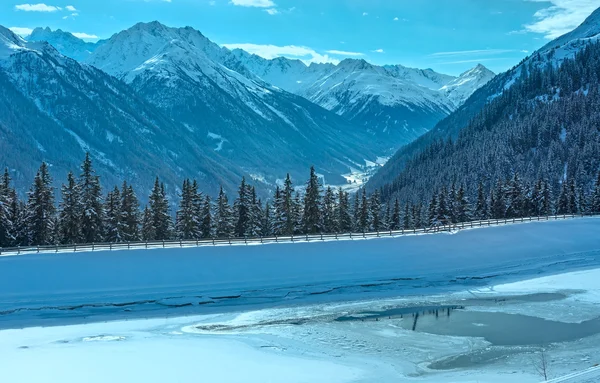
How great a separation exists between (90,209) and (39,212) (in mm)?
4951

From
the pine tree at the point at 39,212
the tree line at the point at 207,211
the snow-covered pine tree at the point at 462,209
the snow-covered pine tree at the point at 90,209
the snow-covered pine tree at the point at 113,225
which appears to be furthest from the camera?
the snow-covered pine tree at the point at 462,209

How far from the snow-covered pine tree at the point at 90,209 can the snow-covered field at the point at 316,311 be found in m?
9.96

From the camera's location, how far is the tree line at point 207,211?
191ft

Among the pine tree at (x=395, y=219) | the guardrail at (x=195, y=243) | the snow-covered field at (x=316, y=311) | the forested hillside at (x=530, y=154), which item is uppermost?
the forested hillside at (x=530, y=154)

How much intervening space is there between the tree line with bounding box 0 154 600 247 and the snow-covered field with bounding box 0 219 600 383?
1032cm

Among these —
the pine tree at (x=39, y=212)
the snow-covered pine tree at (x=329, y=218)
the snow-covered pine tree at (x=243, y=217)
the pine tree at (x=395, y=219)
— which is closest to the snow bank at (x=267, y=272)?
the pine tree at (x=39, y=212)

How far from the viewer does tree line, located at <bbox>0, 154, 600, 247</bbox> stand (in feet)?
191

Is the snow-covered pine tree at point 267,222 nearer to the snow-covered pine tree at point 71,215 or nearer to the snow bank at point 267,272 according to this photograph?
the snow bank at point 267,272

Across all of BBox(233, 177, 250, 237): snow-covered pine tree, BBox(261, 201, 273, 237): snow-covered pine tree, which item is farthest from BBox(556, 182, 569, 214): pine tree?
BBox(233, 177, 250, 237): snow-covered pine tree

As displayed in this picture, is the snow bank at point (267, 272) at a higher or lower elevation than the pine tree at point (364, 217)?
lower

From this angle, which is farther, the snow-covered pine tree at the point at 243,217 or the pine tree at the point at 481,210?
the pine tree at the point at 481,210

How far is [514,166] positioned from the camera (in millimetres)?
152750

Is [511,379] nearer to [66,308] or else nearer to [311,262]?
[311,262]

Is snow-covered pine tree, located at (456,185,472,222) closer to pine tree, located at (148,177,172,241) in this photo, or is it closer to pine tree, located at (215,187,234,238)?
pine tree, located at (215,187,234,238)
